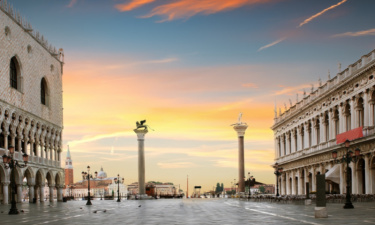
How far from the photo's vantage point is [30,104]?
222 ft

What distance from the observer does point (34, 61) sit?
7000 cm

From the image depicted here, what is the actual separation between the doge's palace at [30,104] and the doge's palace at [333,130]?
3184cm

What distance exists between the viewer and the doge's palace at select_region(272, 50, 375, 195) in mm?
45500

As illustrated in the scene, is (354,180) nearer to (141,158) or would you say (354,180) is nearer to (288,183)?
(288,183)

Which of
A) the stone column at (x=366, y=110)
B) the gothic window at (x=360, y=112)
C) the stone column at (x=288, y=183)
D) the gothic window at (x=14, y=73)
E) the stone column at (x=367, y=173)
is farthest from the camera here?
the stone column at (x=288, y=183)

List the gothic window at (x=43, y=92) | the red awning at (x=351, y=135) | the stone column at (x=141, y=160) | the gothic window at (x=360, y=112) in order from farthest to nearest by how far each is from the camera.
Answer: the stone column at (x=141, y=160) < the gothic window at (x=43, y=92) < the gothic window at (x=360, y=112) < the red awning at (x=351, y=135)

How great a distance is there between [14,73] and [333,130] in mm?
35532

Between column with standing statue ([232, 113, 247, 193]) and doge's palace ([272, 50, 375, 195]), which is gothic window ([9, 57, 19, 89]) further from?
column with standing statue ([232, 113, 247, 193])

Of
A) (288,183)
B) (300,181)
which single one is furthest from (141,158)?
(300,181)

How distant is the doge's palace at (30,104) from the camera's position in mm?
59625

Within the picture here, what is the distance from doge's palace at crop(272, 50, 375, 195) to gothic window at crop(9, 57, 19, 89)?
33.3 meters

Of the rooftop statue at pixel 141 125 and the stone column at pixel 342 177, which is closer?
the stone column at pixel 342 177

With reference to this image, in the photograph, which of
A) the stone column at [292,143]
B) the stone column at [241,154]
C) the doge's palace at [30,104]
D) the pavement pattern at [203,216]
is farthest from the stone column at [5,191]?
the stone column at [241,154]

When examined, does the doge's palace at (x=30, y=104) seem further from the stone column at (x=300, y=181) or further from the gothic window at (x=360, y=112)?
the gothic window at (x=360, y=112)
